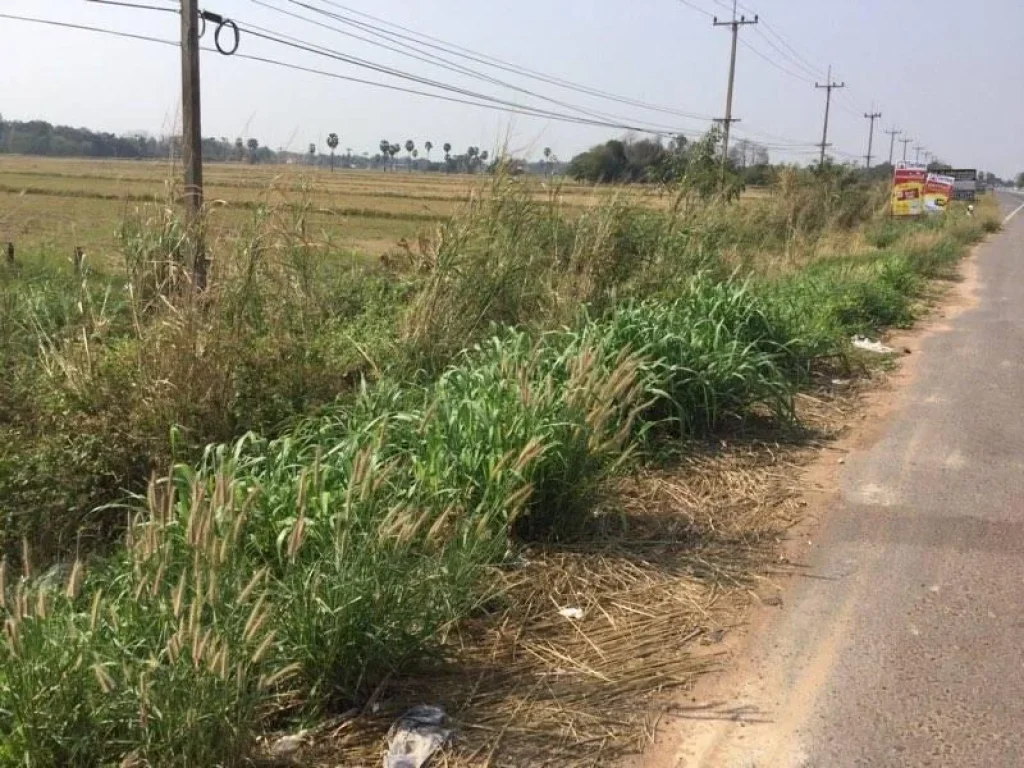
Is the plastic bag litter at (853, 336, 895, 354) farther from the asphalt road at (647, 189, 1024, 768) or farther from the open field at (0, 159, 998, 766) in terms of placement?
the asphalt road at (647, 189, 1024, 768)

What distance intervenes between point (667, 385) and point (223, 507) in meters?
3.62

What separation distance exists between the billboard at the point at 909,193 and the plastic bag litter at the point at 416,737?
4009 centimetres

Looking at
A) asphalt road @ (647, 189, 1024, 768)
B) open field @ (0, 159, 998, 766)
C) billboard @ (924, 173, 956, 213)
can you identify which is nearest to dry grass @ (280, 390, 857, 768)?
open field @ (0, 159, 998, 766)

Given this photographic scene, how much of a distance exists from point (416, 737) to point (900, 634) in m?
1.95

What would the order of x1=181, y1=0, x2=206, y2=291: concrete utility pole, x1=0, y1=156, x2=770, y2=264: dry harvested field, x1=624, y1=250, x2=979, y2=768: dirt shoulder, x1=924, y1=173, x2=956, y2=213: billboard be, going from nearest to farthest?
x1=624, y1=250, x2=979, y2=768: dirt shoulder, x1=0, y1=156, x2=770, y2=264: dry harvested field, x1=181, y1=0, x2=206, y2=291: concrete utility pole, x1=924, y1=173, x2=956, y2=213: billboard

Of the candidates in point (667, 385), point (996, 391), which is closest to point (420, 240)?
point (667, 385)

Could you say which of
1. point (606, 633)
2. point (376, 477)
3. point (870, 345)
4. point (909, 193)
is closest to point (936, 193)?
point (909, 193)

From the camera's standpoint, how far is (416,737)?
3.01m

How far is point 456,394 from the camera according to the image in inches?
200

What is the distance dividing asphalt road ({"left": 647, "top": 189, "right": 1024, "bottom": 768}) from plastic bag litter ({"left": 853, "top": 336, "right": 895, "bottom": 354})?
3324 millimetres

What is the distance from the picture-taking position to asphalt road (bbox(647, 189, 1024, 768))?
3084 millimetres

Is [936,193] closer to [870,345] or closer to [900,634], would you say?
[870,345]

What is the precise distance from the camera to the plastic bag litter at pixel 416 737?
9.54ft

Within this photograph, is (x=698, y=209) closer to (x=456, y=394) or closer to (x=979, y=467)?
(x=979, y=467)
